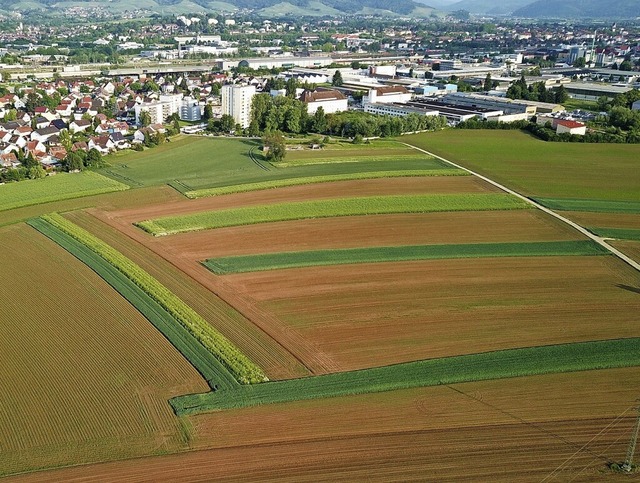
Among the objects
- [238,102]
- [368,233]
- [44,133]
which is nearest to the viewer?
[368,233]

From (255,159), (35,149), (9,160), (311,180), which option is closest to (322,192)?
(311,180)

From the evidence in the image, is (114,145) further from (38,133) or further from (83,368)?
(83,368)

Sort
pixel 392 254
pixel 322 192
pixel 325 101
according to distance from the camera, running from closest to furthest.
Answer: pixel 392 254 → pixel 322 192 → pixel 325 101

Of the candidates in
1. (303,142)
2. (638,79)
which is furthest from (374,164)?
(638,79)

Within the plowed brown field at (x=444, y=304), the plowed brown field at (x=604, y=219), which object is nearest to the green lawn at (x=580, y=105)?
the plowed brown field at (x=604, y=219)

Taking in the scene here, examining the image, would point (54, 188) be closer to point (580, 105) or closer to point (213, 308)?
point (213, 308)

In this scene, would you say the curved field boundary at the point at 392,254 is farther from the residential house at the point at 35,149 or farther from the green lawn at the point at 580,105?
the green lawn at the point at 580,105

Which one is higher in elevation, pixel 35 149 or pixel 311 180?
pixel 35 149
